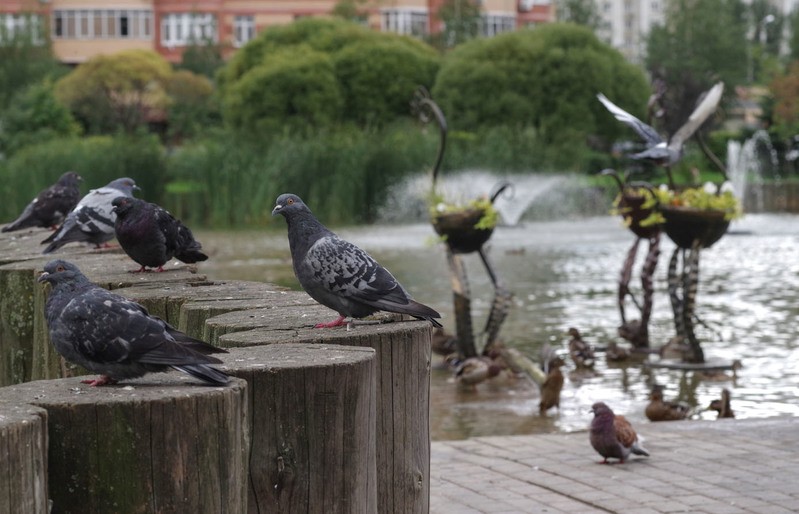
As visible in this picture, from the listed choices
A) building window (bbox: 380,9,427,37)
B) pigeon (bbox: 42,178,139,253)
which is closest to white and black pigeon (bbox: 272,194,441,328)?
pigeon (bbox: 42,178,139,253)

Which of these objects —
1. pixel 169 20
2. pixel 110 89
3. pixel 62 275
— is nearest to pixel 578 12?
pixel 169 20

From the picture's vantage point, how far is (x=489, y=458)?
25.5 feet

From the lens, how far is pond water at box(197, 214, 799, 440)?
10141 mm

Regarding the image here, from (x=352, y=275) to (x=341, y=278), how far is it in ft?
0.13

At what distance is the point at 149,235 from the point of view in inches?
278

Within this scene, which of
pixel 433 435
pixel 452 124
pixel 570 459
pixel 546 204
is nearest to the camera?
pixel 570 459

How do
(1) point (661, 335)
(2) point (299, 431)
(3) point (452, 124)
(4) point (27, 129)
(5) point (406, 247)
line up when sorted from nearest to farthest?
(2) point (299, 431), (1) point (661, 335), (5) point (406, 247), (3) point (452, 124), (4) point (27, 129)

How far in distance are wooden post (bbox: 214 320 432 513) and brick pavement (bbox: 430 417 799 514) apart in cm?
131

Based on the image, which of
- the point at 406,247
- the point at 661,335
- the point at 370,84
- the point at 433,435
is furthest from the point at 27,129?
the point at 433,435

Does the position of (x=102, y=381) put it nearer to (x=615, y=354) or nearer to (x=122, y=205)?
(x=122, y=205)

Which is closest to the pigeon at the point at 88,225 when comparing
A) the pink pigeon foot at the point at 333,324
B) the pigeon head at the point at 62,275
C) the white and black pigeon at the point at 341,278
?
the white and black pigeon at the point at 341,278

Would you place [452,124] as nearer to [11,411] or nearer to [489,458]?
[489,458]

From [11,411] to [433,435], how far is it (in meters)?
5.39

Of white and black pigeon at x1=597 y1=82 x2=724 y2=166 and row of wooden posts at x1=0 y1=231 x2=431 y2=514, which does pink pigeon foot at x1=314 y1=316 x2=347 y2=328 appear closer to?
row of wooden posts at x1=0 y1=231 x2=431 y2=514
